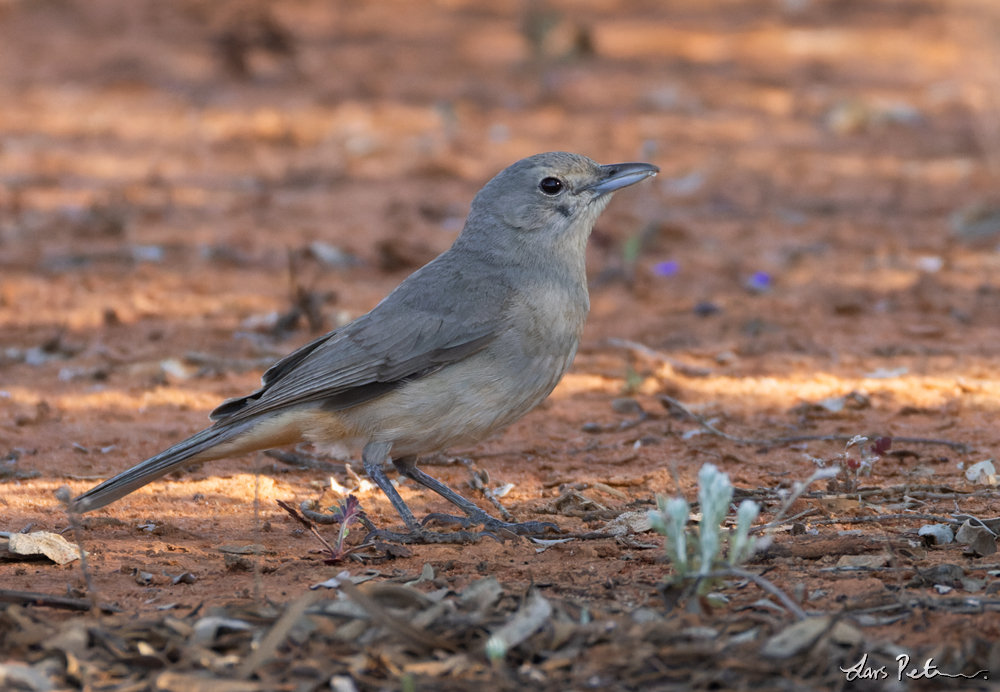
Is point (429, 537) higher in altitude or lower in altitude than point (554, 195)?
lower

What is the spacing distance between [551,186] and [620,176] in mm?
356

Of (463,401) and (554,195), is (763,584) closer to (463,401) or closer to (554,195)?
(463,401)

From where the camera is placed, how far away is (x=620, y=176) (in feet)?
18.4

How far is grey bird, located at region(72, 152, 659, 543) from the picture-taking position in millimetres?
5008

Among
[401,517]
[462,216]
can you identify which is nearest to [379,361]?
[401,517]

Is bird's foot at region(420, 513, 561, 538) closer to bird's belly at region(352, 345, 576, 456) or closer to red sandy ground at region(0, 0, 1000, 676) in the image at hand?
red sandy ground at region(0, 0, 1000, 676)

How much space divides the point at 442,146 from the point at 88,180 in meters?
3.76

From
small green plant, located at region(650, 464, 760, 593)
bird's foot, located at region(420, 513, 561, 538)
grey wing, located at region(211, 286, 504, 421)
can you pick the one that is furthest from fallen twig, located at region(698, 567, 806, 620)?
grey wing, located at region(211, 286, 504, 421)

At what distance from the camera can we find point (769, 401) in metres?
6.54

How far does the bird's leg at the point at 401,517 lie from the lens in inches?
185

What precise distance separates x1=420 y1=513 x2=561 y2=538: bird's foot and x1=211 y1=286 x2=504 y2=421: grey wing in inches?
26.2

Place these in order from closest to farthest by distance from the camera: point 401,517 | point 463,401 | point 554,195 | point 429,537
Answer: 1. point 429,537
2. point 463,401
3. point 401,517
4. point 554,195

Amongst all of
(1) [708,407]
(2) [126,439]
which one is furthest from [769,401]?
(2) [126,439]

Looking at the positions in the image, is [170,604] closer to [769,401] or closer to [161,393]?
[161,393]
